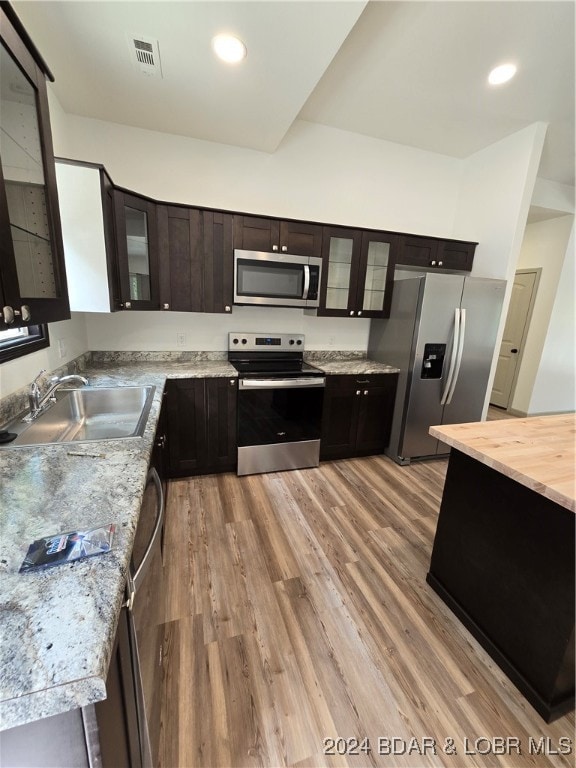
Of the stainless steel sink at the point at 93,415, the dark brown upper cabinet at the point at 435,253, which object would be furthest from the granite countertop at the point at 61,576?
the dark brown upper cabinet at the point at 435,253

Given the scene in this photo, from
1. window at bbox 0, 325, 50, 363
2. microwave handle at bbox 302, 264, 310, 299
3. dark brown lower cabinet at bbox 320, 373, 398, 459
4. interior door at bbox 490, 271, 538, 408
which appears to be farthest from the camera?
interior door at bbox 490, 271, 538, 408

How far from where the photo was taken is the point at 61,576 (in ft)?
2.15

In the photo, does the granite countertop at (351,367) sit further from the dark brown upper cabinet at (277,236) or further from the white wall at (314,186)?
the dark brown upper cabinet at (277,236)

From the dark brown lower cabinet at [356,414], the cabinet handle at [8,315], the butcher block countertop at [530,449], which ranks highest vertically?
the cabinet handle at [8,315]

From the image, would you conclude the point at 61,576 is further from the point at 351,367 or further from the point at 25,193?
the point at 351,367

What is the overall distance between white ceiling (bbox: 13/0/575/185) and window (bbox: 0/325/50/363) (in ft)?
4.86


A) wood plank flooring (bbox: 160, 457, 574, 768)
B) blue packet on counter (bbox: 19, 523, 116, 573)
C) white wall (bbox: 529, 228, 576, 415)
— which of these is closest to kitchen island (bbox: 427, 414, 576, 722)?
wood plank flooring (bbox: 160, 457, 574, 768)

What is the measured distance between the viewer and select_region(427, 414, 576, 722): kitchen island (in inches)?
46.0

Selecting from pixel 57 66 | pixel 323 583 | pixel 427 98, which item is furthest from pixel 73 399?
pixel 427 98

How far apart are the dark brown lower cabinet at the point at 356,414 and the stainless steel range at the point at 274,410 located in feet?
0.46

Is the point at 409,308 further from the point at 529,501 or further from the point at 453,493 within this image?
the point at 529,501

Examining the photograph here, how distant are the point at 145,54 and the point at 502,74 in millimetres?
2308

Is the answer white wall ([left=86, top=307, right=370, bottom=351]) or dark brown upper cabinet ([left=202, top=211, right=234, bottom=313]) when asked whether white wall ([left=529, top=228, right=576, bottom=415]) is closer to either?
white wall ([left=86, top=307, right=370, bottom=351])

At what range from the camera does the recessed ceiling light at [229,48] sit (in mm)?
1603
